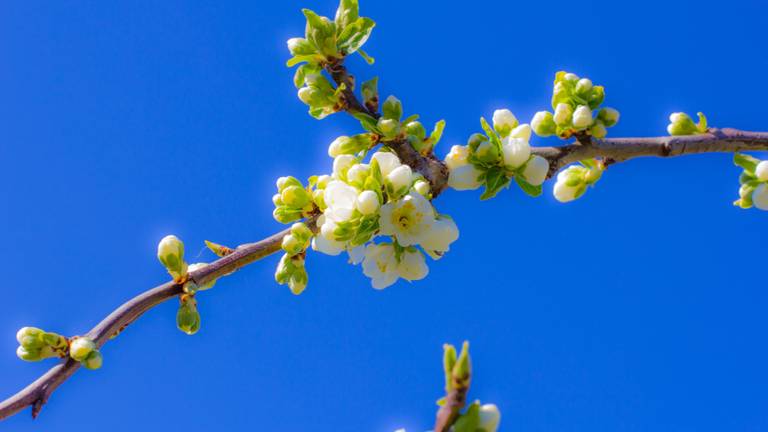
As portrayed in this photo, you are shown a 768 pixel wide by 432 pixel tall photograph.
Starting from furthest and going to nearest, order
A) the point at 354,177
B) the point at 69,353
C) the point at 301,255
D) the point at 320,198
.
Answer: the point at 301,255 → the point at 320,198 → the point at 354,177 → the point at 69,353

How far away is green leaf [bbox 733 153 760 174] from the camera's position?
7.69 ft

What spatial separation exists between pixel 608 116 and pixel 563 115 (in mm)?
166

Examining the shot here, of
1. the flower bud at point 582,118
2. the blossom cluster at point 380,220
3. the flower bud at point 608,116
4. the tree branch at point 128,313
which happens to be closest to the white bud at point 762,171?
the flower bud at point 608,116

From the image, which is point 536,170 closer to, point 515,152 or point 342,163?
point 515,152

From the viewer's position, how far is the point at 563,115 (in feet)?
7.38

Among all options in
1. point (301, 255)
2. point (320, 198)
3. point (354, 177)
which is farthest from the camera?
point (301, 255)

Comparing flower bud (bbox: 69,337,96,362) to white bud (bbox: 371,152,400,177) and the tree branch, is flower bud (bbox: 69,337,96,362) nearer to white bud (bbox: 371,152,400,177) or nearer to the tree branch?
the tree branch

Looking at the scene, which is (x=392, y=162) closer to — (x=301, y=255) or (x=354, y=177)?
(x=354, y=177)

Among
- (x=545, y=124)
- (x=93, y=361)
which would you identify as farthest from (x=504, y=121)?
(x=93, y=361)

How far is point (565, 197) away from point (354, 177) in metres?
0.87

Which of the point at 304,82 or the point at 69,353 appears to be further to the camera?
the point at 304,82

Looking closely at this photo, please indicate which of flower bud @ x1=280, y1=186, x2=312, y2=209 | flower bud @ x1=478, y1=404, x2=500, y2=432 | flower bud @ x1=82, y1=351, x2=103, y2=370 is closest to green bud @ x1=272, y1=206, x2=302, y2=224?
flower bud @ x1=280, y1=186, x2=312, y2=209

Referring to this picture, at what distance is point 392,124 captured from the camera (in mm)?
2170

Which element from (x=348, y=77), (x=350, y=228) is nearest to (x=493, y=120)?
(x=348, y=77)
